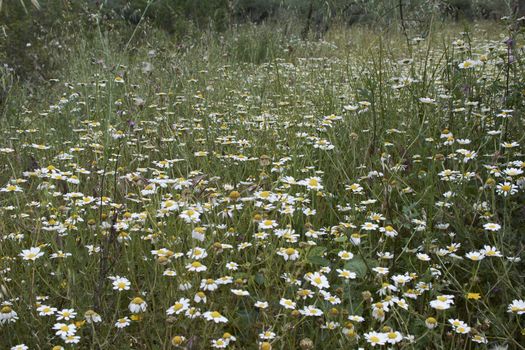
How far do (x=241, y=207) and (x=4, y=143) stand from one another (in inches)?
73.8

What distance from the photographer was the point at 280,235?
2.01 metres

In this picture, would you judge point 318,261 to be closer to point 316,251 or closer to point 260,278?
point 316,251

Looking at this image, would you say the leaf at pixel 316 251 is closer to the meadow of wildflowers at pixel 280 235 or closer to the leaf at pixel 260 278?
the meadow of wildflowers at pixel 280 235

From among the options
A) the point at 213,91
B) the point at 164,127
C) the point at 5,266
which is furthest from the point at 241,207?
the point at 213,91

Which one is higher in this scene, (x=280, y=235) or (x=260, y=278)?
(x=280, y=235)

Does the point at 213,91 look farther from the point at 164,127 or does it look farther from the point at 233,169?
the point at 233,169

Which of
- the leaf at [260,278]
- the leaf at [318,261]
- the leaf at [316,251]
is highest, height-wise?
the leaf at [316,251]

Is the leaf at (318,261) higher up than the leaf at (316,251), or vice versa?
the leaf at (316,251)

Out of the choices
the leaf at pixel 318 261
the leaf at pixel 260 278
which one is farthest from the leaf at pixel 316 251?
the leaf at pixel 260 278

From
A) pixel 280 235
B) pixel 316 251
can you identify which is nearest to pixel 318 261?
pixel 316 251

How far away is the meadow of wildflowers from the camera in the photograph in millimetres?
1772

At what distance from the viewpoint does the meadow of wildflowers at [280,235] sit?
5.82 ft

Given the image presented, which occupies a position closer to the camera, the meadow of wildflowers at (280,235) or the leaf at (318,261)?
the meadow of wildflowers at (280,235)

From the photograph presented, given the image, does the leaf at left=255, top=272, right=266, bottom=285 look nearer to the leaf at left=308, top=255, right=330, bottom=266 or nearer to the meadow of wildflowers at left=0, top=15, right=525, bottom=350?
the meadow of wildflowers at left=0, top=15, right=525, bottom=350
